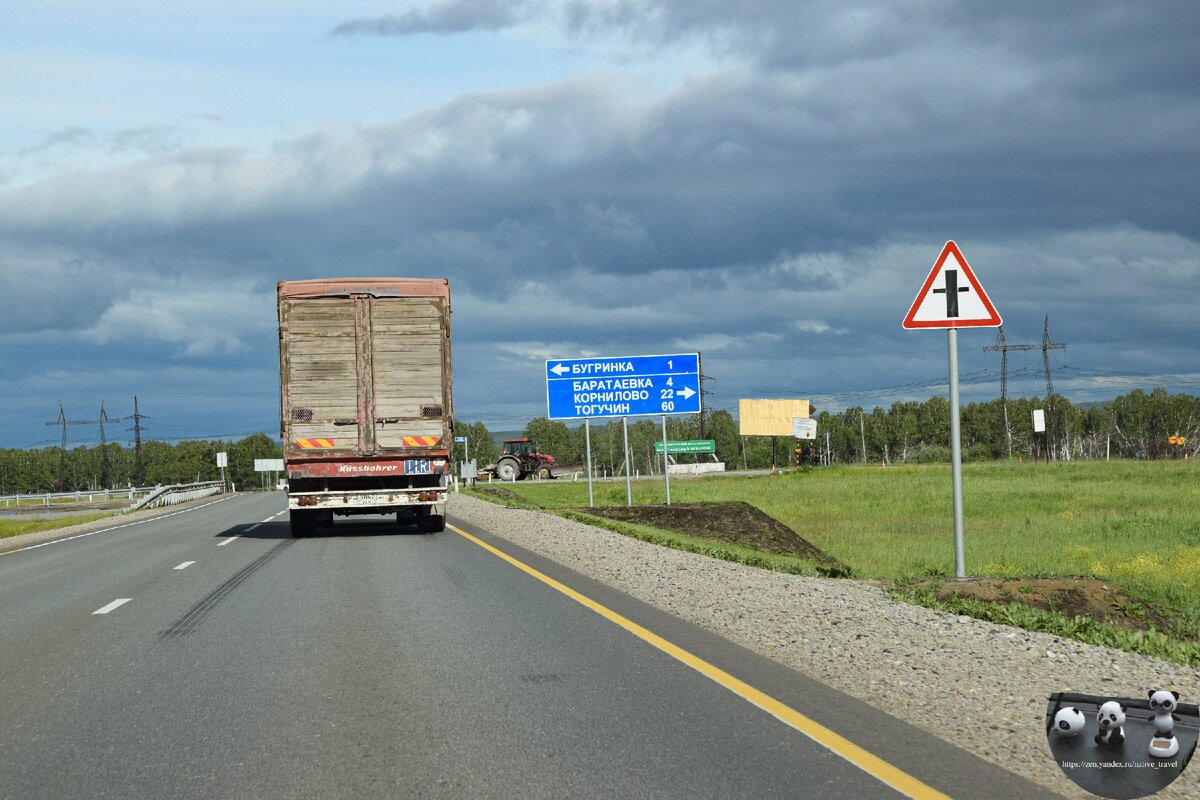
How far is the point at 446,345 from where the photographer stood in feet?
75.9

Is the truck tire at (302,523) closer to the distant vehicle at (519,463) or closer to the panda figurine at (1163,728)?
the panda figurine at (1163,728)

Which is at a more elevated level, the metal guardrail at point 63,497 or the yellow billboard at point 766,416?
the yellow billboard at point 766,416

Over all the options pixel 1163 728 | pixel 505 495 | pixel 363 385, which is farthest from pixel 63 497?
pixel 1163 728

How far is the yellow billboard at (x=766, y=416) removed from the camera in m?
106

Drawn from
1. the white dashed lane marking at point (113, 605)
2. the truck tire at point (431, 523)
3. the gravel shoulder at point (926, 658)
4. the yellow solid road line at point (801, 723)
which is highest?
the truck tire at point (431, 523)

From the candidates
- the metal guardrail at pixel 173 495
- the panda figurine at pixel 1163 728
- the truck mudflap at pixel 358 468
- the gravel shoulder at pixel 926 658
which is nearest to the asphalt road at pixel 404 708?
the gravel shoulder at pixel 926 658

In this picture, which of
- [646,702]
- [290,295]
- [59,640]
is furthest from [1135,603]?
[290,295]

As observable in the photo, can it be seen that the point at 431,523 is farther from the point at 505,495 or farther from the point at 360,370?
the point at 505,495

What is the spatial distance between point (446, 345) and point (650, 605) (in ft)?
37.4

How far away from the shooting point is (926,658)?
29.6 feet

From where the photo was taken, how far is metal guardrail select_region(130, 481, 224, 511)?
6196 cm

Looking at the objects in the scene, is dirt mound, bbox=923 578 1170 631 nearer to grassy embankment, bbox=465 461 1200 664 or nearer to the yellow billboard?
grassy embankment, bbox=465 461 1200 664

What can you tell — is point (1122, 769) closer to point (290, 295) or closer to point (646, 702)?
point (646, 702)

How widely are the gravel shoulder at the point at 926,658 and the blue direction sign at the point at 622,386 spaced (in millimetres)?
19813
